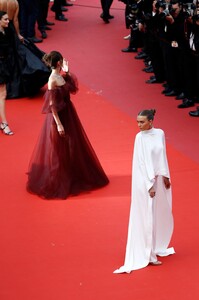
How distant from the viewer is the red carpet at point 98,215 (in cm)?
670

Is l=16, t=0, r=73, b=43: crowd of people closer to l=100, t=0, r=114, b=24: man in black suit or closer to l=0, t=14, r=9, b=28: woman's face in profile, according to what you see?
l=100, t=0, r=114, b=24: man in black suit

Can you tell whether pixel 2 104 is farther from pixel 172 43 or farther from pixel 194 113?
pixel 172 43

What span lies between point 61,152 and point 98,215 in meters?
0.87

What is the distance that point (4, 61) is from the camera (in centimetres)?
1063

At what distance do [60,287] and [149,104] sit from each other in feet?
17.2

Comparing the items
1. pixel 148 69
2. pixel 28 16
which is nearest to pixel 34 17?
pixel 28 16

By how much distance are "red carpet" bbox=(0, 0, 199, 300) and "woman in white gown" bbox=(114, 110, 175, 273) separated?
15cm

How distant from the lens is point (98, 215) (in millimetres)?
8016

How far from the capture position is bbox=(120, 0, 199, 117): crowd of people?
11117mm

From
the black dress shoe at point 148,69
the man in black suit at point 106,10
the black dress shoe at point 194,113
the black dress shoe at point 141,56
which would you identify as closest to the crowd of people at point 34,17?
the man in black suit at point 106,10

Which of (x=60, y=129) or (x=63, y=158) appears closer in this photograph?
(x=60, y=129)

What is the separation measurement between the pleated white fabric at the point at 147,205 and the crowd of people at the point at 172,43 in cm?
405

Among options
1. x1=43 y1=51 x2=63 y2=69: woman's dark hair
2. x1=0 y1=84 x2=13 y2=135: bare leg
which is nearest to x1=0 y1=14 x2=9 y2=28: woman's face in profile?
x1=0 y1=84 x2=13 y2=135: bare leg

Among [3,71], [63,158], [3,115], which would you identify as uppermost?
[3,71]
